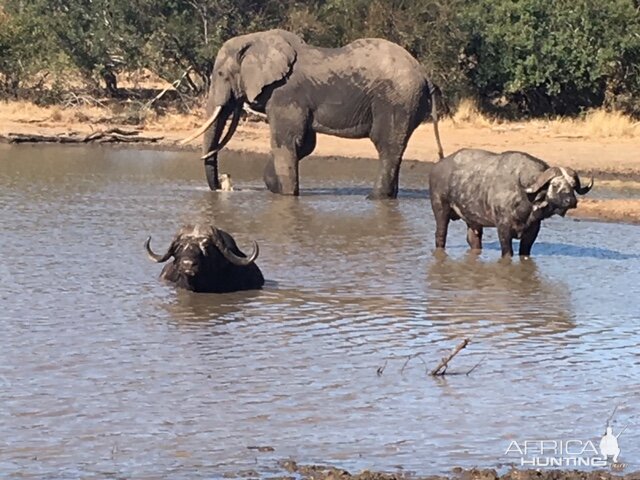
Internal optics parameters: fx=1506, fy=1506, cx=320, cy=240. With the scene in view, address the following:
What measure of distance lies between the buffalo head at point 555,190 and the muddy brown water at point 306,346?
2.27 ft

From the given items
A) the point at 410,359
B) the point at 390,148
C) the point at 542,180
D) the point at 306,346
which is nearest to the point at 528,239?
the point at 542,180

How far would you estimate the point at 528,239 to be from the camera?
1526 cm

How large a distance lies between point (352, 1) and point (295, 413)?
919 inches

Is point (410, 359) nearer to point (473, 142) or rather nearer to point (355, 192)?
point (355, 192)

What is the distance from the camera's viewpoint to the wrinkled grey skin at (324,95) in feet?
69.5

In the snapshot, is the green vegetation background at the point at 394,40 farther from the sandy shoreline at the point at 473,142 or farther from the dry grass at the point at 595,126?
the sandy shoreline at the point at 473,142

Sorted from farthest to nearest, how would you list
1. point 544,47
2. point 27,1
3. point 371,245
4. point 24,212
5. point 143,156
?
1. point 27,1
2. point 544,47
3. point 143,156
4. point 24,212
5. point 371,245

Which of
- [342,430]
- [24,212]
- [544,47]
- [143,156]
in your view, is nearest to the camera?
[342,430]

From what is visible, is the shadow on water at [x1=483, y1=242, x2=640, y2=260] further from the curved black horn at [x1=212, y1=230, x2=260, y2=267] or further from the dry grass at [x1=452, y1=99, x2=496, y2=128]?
the dry grass at [x1=452, y1=99, x2=496, y2=128]

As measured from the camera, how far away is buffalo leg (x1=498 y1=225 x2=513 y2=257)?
14930 millimetres

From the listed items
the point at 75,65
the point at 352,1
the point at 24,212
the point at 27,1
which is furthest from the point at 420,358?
the point at 27,1

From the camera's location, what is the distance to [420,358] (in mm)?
10664

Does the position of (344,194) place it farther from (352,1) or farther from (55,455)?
(55,455)

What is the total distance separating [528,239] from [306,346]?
4788 mm
